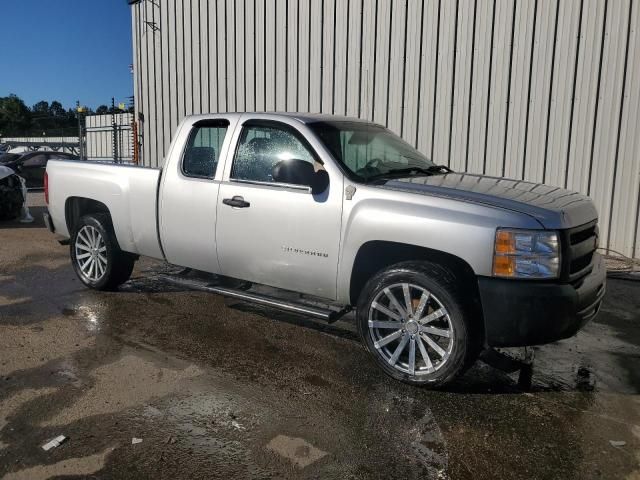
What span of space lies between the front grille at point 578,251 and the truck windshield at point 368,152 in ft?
4.36

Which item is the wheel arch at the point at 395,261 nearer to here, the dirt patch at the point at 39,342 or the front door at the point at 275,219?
the front door at the point at 275,219

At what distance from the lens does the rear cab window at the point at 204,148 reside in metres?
4.96

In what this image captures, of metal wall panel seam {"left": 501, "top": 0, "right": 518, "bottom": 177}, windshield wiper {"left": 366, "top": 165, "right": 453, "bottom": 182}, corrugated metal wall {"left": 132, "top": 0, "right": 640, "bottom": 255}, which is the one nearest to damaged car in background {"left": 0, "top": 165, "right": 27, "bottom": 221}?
corrugated metal wall {"left": 132, "top": 0, "right": 640, "bottom": 255}

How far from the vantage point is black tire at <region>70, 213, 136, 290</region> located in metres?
5.82

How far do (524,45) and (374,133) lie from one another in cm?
463

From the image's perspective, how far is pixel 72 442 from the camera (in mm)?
3031

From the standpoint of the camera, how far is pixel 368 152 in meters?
4.62

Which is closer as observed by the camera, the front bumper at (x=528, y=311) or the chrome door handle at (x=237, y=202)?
the front bumper at (x=528, y=311)

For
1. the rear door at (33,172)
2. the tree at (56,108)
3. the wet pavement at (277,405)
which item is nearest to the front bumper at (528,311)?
the wet pavement at (277,405)

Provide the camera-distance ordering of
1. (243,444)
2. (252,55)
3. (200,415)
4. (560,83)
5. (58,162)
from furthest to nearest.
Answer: (252,55) → (560,83) → (58,162) → (200,415) → (243,444)

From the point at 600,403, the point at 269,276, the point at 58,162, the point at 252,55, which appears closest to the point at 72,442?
the point at 269,276

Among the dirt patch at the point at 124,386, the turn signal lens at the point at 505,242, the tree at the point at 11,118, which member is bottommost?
the dirt patch at the point at 124,386

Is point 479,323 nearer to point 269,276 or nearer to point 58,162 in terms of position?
point 269,276

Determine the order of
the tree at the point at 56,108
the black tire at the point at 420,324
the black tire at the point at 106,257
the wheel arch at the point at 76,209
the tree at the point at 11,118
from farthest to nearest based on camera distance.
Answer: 1. the tree at the point at 56,108
2. the tree at the point at 11,118
3. the wheel arch at the point at 76,209
4. the black tire at the point at 106,257
5. the black tire at the point at 420,324
